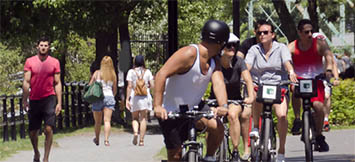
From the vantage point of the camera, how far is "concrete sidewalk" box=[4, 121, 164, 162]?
579 inches

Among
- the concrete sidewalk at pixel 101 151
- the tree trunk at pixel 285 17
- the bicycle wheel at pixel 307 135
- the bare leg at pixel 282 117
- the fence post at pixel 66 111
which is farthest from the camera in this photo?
the fence post at pixel 66 111

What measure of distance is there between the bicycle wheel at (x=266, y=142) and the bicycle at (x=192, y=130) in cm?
232

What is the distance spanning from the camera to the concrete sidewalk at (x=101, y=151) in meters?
14.7

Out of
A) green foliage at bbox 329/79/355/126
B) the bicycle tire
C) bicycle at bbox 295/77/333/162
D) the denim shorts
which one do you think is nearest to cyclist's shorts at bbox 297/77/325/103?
bicycle at bbox 295/77/333/162

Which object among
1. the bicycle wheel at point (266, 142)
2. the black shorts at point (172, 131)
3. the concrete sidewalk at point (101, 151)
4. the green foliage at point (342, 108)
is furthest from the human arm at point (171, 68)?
the green foliage at point (342, 108)

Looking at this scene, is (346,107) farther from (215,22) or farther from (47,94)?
(215,22)

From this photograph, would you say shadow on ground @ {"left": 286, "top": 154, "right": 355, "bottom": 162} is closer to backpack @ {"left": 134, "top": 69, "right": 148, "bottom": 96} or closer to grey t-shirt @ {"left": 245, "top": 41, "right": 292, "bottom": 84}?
grey t-shirt @ {"left": 245, "top": 41, "right": 292, "bottom": 84}

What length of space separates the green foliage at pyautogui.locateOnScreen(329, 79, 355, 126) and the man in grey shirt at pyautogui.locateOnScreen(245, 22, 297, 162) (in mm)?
10169

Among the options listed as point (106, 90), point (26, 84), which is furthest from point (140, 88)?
point (26, 84)

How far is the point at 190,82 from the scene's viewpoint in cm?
823

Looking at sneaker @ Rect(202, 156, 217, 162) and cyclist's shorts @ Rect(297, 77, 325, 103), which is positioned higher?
cyclist's shorts @ Rect(297, 77, 325, 103)

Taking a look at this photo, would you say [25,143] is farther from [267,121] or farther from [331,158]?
[267,121]

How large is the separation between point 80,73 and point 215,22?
27.7 meters

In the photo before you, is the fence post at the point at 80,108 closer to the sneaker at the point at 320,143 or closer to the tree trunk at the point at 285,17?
the tree trunk at the point at 285,17
